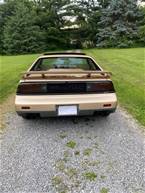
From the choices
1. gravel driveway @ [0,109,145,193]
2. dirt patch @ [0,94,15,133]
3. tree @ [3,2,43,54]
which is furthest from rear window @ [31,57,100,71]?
tree @ [3,2,43,54]

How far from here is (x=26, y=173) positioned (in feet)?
12.0

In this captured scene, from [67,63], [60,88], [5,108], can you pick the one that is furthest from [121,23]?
[60,88]

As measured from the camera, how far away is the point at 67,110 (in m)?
5.00

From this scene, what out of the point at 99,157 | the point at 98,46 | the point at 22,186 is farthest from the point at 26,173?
the point at 98,46

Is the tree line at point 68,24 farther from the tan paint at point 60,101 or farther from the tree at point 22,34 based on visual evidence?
the tan paint at point 60,101

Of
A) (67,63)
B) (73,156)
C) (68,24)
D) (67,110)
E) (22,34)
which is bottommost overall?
(22,34)

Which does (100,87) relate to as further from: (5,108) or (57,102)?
(5,108)

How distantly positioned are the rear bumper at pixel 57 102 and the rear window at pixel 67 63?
1.66m

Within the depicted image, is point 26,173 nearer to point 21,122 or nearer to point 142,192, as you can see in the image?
point 142,192

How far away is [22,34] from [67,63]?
106 ft

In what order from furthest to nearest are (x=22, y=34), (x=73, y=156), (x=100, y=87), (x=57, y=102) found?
(x=22, y=34), (x=100, y=87), (x=57, y=102), (x=73, y=156)

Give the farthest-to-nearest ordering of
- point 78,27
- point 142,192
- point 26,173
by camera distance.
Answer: point 78,27 < point 26,173 < point 142,192

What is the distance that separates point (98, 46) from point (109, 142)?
3443 centimetres

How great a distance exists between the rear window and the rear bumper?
1.66 metres
